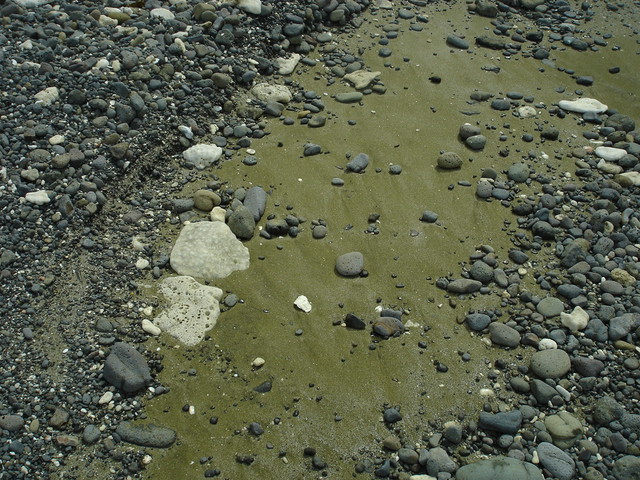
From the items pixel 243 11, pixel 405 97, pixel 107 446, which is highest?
pixel 243 11

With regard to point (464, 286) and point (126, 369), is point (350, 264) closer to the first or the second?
point (464, 286)

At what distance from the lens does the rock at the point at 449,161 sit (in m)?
5.61

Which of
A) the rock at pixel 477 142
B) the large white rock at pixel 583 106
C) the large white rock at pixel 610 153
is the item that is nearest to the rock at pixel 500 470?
the rock at pixel 477 142

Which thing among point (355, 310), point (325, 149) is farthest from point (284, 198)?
point (355, 310)

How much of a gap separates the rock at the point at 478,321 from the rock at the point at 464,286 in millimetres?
253

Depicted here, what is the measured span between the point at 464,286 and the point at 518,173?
1.48 meters

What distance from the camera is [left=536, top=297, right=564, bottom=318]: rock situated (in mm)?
4477

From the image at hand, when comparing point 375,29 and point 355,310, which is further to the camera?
point 375,29

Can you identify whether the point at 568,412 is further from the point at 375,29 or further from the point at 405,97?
the point at 375,29

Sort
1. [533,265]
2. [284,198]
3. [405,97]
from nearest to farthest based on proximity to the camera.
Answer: [533,265], [284,198], [405,97]

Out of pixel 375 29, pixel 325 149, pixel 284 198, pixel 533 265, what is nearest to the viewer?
pixel 533 265

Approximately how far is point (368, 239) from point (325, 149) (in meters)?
1.18

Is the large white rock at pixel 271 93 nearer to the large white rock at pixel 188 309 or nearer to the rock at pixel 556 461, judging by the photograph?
the large white rock at pixel 188 309

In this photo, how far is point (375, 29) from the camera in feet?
23.9
